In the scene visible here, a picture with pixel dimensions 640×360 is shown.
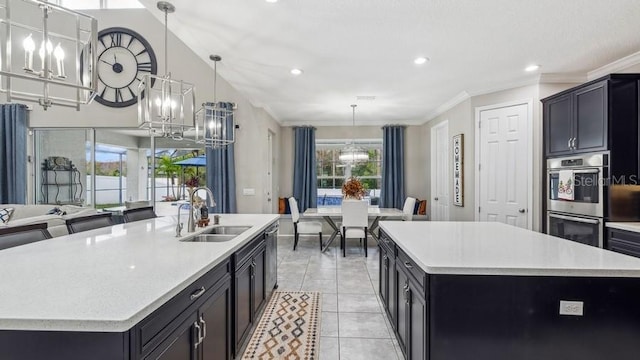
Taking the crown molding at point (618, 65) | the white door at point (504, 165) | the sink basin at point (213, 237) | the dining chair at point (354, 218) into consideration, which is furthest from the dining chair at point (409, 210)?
the sink basin at point (213, 237)

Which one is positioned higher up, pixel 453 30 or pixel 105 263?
pixel 453 30

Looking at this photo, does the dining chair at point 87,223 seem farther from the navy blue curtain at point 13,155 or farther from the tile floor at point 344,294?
the navy blue curtain at point 13,155

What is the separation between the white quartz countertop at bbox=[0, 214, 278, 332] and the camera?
0.92 meters

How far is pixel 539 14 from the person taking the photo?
236 cm

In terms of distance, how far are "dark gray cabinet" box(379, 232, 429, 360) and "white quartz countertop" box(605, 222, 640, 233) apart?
215 centimetres

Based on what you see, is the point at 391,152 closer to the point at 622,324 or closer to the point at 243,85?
the point at 243,85

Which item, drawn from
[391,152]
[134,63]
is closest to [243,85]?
[134,63]

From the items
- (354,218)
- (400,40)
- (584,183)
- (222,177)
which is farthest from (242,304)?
(584,183)

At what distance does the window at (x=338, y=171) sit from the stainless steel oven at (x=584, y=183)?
3.85 meters

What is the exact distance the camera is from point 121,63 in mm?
4812

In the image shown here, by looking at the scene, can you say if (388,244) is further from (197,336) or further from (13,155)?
(13,155)

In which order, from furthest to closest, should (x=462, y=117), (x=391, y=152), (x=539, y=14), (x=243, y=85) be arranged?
(x=391, y=152), (x=462, y=117), (x=243, y=85), (x=539, y=14)

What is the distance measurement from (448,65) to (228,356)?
3576 mm

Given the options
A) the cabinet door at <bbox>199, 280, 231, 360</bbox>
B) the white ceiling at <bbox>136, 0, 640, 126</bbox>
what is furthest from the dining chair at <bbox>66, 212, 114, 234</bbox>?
the white ceiling at <bbox>136, 0, 640, 126</bbox>
